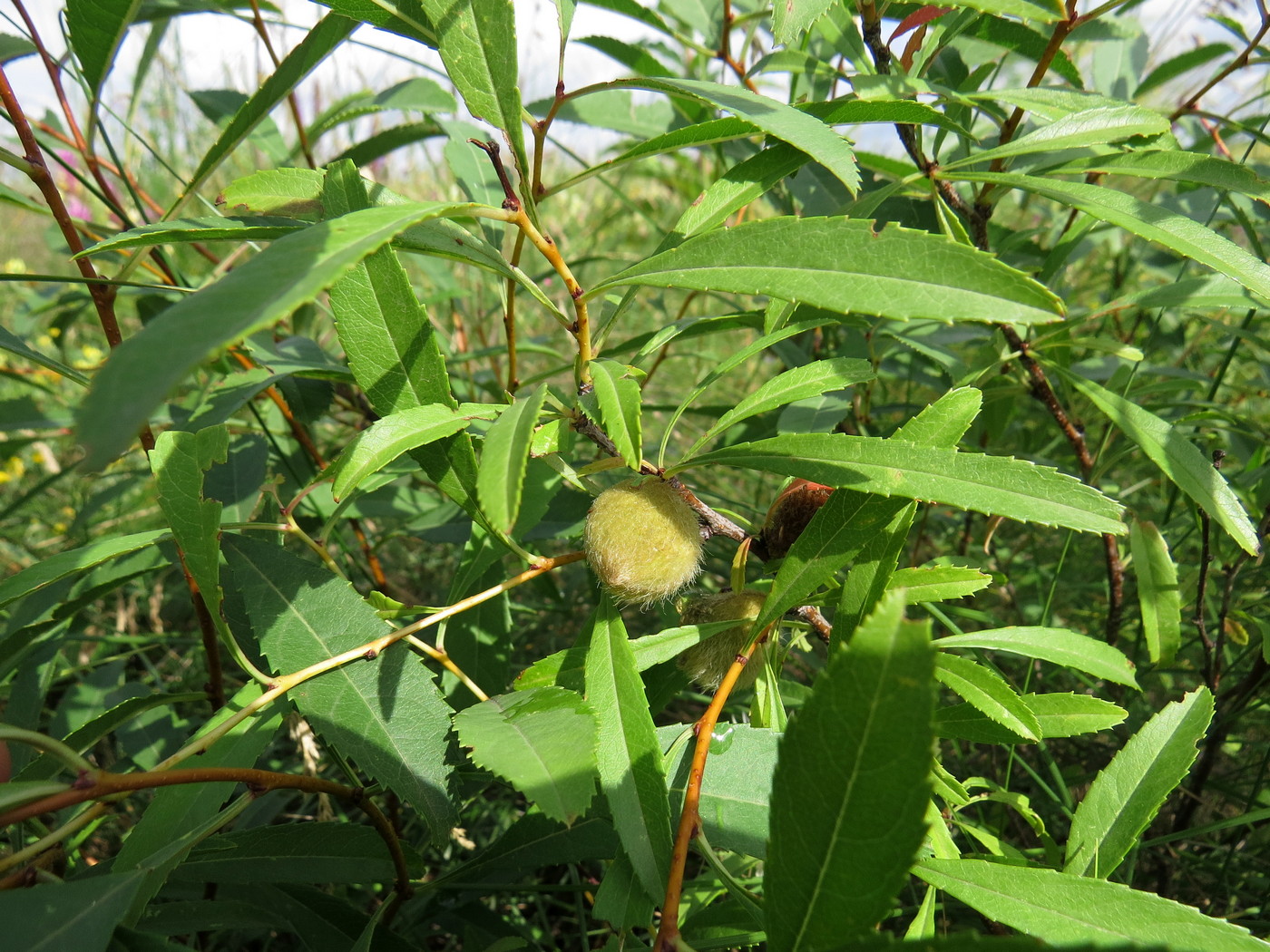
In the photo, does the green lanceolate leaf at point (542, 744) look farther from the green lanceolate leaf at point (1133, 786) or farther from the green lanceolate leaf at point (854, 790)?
the green lanceolate leaf at point (1133, 786)

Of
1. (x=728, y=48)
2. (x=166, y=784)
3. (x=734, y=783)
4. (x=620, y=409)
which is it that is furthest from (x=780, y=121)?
(x=728, y=48)

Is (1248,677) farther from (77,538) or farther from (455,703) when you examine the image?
(77,538)

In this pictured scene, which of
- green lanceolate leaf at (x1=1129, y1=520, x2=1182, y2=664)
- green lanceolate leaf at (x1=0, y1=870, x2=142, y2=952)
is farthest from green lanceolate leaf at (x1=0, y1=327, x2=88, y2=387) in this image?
green lanceolate leaf at (x1=1129, y1=520, x2=1182, y2=664)

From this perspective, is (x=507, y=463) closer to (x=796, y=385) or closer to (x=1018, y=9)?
(x=796, y=385)

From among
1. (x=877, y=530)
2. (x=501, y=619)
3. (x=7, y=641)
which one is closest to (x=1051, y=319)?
(x=877, y=530)

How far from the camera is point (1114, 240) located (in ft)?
6.23

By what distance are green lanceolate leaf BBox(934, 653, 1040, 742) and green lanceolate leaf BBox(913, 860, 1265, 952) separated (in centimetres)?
14

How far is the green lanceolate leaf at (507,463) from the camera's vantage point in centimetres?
56

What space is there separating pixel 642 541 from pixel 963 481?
11.3 inches

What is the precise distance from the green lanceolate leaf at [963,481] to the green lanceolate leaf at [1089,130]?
16.4 inches

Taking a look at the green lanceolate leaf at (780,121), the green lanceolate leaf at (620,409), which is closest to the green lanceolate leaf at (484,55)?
the green lanceolate leaf at (780,121)

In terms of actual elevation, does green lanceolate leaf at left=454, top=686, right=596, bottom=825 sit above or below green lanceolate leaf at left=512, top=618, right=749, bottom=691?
above

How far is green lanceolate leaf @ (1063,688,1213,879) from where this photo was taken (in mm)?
779

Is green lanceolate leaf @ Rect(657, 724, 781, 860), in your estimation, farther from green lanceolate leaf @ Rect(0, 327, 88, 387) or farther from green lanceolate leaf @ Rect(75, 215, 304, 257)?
green lanceolate leaf @ Rect(0, 327, 88, 387)
